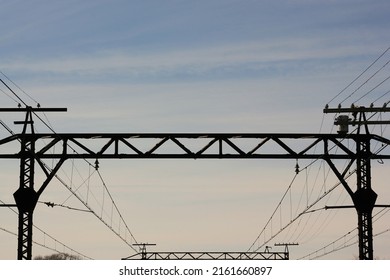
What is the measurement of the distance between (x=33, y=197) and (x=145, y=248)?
131 ft

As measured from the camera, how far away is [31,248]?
1336 inches

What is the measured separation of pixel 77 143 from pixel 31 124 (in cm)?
186

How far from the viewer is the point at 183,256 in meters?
67.1

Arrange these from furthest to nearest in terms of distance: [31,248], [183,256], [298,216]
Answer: [183,256]
[298,216]
[31,248]

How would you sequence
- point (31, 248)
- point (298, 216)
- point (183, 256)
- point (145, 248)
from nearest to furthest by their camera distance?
1. point (31, 248)
2. point (298, 216)
3. point (183, 256)
4. point (145, 248)

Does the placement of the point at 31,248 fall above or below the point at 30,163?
below

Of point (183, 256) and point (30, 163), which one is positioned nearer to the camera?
point (30, 163)

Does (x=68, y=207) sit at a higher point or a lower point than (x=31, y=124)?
lower

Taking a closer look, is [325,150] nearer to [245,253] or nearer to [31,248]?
[31,248]

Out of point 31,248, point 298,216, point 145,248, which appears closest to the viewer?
point 31,248

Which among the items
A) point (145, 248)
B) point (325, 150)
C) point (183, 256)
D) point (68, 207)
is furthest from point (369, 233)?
point (145, 248)

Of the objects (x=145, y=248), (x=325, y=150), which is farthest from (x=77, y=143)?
(x=145, y=248)

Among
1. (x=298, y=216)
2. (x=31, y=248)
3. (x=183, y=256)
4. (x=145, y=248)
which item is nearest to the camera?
(x=31, y=248)

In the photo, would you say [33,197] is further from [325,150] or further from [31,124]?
[325,150]
